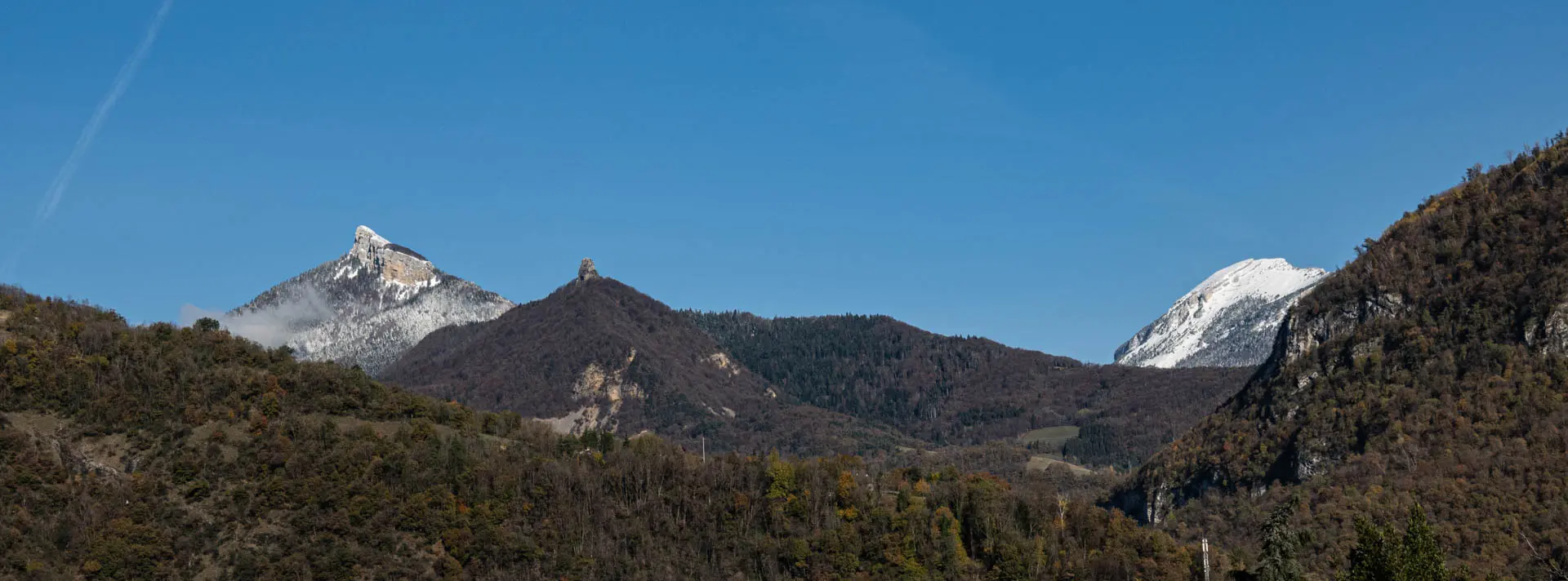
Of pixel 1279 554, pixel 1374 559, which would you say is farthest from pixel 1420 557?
pixel 1279 554

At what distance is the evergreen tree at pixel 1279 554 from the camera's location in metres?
136

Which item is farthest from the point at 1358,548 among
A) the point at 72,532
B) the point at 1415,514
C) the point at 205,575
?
the point at 72,532

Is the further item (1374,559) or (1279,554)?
(1374,559)

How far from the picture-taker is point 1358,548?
6196 inches

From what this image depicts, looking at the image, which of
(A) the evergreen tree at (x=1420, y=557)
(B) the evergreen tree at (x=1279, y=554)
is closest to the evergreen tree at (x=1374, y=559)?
(A) the evergreen tree at (x=1420, y=557)

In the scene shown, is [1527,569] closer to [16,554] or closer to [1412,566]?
[1412,566]

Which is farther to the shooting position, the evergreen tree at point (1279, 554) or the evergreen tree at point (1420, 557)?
the evergreen tree at point (1420, 557)

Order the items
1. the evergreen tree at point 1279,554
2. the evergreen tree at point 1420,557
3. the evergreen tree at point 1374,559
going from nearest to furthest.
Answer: the evergreen tree at point 1279,554 < the evergreen tree at point 1420,557 < the evergreen tree at point 1374,559

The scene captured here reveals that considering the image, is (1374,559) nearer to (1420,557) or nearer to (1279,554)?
(1420,557)

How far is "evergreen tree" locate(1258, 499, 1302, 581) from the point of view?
136 meters

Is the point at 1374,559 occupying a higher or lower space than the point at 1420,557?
lower

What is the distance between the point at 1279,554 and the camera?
13612 centimetres

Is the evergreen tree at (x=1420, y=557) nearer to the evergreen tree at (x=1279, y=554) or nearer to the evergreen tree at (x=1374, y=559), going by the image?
the evergreen tree at (x=1374, y=559)

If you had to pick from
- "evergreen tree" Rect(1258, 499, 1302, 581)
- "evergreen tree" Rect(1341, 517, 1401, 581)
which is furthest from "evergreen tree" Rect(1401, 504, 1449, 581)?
"evergreen tree" Rect(1258, 499, 1302, 581)
